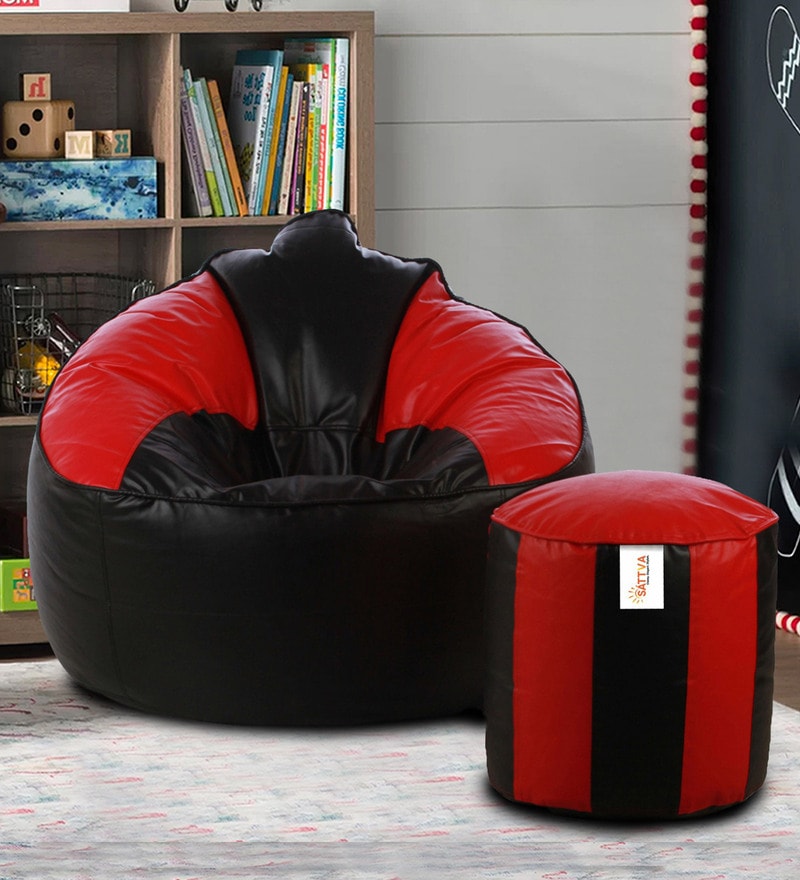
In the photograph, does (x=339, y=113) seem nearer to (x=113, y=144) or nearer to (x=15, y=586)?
(x=113, y=144)

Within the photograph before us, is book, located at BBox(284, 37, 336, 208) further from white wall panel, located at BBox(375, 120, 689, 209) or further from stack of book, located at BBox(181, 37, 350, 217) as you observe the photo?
white wall panel, located at BBox(375, 120, 689, 209)

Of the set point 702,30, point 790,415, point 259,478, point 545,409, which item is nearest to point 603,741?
point 545,409

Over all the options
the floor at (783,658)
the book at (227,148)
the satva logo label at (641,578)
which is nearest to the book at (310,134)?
the book at (227,148)

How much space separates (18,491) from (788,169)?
2090 millimetres

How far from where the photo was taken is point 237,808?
6.86 feet

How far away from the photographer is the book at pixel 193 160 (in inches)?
137

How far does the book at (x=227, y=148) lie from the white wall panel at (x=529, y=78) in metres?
0.53

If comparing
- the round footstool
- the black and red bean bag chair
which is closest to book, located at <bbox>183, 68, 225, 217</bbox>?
the black and red bean bag chair

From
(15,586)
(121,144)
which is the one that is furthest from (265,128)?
(15,586)

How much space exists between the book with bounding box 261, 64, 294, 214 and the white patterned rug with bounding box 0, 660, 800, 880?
1.48 metres

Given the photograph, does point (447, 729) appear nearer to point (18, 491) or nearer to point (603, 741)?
point (603, 741)

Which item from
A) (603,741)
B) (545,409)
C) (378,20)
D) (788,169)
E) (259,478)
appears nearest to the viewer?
(603,741)

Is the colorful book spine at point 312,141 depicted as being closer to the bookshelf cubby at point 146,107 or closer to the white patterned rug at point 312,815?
the bookshelf cubby at point 146,107

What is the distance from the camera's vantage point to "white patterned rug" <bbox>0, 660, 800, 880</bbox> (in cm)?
187
